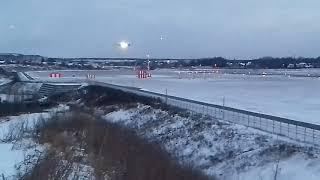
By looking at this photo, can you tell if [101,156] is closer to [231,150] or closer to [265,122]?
[231,150]

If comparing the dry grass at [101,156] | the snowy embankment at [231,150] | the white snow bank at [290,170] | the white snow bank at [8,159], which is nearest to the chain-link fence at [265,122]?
the snowy embankment at [231,150]

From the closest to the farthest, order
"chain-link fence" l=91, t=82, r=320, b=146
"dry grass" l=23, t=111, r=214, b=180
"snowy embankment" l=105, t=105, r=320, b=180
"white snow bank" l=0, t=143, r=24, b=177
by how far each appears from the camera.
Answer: "dry grass" l=23, t=111, r=214, b=180, "white snow bank" l=0, t=143, r=24, b=177, "snowy embankment" l=105, t=105, r=320, b=180, "chain-link fence" l=91, t=82, r=320, b=146

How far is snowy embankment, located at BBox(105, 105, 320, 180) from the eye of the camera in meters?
24.9

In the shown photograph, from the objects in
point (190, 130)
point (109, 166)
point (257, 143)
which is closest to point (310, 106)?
point (190, 130)

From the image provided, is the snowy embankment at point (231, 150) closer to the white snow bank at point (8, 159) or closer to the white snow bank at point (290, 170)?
the white snow bank at point (290, 170)

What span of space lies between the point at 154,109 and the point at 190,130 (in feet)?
42.8

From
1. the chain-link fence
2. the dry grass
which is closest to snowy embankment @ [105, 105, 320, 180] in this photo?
the chain-link fence

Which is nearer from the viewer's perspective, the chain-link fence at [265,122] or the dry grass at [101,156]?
the dry grass at [101,156]

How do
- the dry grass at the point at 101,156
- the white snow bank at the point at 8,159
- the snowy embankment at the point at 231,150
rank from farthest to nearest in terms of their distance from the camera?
the snowy embankment at the point at 231,150 < the white snow bank at the point at 8,159 < the dry grass at the point at 101,156

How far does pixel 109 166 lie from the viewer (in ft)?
69.0

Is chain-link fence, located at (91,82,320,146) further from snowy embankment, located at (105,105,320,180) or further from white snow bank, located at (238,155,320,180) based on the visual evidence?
white snow bank, located at (238,155,320,180)

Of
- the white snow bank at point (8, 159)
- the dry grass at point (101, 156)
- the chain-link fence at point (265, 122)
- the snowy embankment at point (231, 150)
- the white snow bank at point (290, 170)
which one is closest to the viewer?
the dry grass at point (101, 156)

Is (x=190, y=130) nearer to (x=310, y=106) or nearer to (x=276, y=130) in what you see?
(x=276, y=130)

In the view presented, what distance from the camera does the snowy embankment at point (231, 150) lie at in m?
24.9
